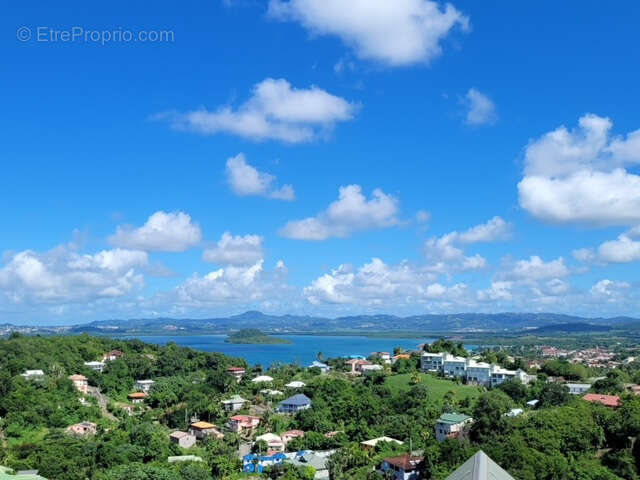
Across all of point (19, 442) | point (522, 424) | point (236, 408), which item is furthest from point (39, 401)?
point (522, 424)

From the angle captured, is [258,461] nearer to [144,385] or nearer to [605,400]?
[605,400]

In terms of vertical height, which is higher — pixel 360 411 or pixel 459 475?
pixel 459 475

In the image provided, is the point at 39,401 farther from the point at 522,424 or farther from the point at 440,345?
the point at 440,345

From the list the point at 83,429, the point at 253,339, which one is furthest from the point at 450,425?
the point at 253,339

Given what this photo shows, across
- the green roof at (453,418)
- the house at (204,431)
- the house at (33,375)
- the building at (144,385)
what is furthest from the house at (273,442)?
the building at (144,385)

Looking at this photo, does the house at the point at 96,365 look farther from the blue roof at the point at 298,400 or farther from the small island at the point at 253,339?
the small island at the point at 253,339
